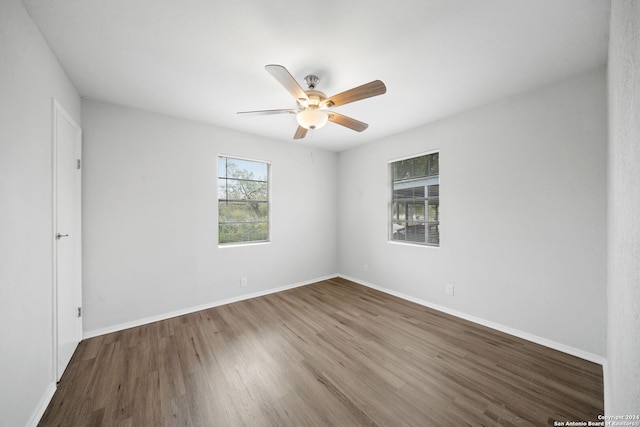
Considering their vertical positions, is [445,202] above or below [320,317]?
above

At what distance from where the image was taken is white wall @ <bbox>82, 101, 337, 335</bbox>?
2.61 meters

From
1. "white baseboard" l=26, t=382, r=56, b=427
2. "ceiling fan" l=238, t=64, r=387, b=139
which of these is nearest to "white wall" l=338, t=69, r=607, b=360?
"ceiling fan" l=238, t=64, r=387, b=139

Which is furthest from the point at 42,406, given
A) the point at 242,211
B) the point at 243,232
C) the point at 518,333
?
the point at 518,333

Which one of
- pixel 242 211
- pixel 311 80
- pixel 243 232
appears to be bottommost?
pixel 243 232

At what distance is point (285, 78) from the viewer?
5.51 ft

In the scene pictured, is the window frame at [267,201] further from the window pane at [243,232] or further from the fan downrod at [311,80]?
the fan downrod at [311,80]

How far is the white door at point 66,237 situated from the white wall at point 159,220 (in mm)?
187

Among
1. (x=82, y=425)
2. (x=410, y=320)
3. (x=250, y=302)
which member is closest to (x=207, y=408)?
(x=82, y=425)

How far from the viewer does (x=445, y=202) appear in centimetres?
314

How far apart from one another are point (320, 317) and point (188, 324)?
159cm

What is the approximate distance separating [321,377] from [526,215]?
8.46 feet

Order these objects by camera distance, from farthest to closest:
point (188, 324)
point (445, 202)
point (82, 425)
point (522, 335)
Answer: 1. point (445, 202)
2. point (188, 324)
3. point (522, 335)
4. point (82, 425)

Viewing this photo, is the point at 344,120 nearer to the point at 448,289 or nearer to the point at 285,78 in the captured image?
the point at 285,78

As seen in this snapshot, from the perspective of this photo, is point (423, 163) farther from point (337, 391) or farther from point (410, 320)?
point (337, 391)
